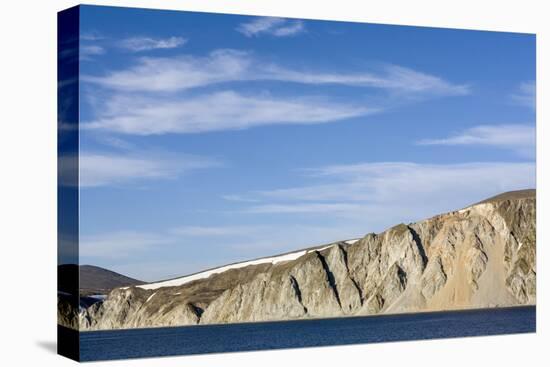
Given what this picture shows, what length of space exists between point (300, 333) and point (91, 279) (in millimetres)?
4598

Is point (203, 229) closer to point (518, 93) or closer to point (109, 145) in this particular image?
point (109, 145)

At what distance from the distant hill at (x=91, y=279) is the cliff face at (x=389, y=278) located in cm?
93

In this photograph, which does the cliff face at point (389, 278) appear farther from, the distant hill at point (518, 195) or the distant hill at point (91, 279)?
the distant hill at point (91, 279)

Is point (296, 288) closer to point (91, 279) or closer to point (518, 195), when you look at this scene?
point (518, 195)

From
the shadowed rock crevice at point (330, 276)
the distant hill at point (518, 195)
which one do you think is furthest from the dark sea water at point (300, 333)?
the distant hill at point (518, 195)

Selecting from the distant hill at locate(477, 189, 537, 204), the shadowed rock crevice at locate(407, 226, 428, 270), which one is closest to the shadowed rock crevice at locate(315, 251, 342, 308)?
the shadowed rock crevice at locate(407, 226, 428, 270)

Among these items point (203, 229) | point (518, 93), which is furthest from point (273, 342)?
point (518, 93)

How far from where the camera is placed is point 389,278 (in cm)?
2727

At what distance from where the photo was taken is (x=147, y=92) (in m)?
23.2

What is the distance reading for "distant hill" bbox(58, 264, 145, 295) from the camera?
2215 centimetres

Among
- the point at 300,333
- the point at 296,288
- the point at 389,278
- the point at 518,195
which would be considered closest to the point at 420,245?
the point at 389,278

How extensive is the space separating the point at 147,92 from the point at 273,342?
5154 millimetres

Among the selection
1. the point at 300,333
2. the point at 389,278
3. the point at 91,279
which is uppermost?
the point at 91,279

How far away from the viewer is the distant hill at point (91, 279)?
22145 mm
